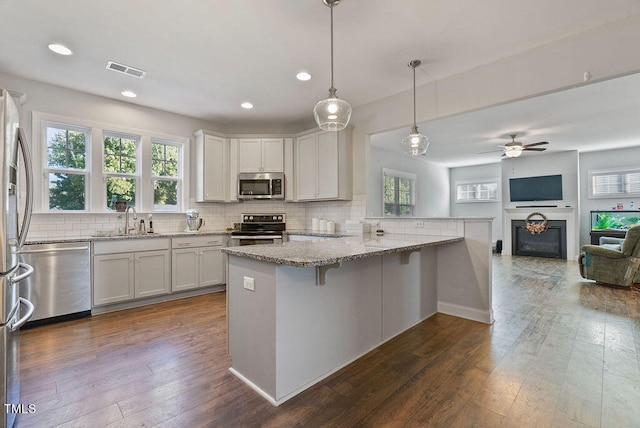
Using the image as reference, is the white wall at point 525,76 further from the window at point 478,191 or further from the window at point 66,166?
the window at point 478,191

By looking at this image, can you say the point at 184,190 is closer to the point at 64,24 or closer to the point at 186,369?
the point at 64,24

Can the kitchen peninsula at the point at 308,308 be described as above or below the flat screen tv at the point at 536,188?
below

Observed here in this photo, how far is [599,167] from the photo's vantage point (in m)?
7.47

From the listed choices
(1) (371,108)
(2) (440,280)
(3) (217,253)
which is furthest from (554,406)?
(3) (217,253)

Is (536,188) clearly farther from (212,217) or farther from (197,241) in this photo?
(197,241)

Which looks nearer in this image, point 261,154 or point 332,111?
point 332,111

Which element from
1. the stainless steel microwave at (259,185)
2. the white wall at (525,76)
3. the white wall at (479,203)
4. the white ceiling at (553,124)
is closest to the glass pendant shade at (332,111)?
the white wall at (525,76)

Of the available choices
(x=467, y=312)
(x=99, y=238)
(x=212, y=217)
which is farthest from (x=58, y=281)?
(x=467, y=312)

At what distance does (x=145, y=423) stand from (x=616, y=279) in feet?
20.1

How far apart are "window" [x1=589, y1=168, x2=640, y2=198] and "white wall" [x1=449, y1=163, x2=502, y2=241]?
2.16 m

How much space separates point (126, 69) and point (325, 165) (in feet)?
8.85

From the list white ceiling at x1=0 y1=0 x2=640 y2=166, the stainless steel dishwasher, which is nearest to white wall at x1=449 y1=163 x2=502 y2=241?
white ceiling at x1=0 y1=0 x2=640 y2=166

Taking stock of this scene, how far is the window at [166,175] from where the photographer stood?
4.54 m

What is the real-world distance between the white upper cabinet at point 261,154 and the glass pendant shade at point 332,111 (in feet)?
8.74
